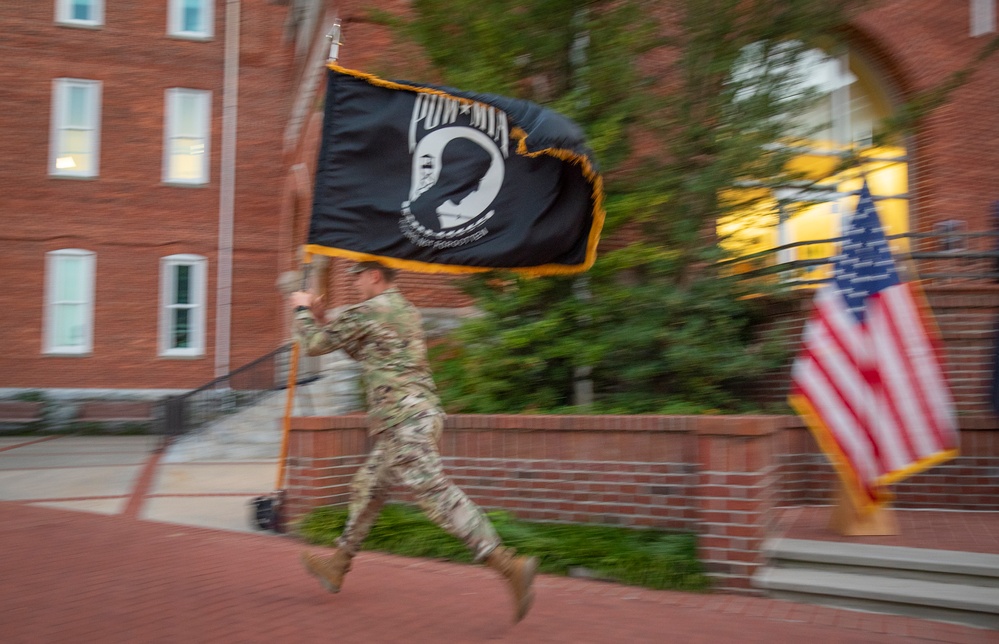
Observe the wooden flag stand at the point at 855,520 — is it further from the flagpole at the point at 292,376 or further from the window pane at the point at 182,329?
the window pane at the point at 182,329

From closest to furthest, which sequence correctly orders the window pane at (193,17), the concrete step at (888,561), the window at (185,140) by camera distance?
the concrete step at (888,561) → the window at (185,140) → the window pane at (193,17)

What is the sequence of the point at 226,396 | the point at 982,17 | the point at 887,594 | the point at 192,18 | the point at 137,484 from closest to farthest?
the point at 887,594, the point at 137,484, the point at 982,17, the point at 226,396, the point at 192,18

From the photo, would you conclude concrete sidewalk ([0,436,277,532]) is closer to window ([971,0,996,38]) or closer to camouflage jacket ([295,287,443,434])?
camouflage jacket ([295,287,443,434])

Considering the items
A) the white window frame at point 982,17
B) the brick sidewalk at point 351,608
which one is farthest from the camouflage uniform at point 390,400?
the white window frame at point 982,17

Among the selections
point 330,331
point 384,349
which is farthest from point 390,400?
point 330,331

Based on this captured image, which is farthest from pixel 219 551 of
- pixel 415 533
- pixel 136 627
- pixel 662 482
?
pixel 662 482

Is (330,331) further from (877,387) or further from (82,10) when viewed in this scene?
(82,10)

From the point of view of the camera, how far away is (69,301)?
18531 mm

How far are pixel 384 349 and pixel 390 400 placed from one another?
28 centimetres

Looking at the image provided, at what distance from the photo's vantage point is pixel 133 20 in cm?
1925

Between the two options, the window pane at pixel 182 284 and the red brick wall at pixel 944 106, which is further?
the window pane at pixel 182 284

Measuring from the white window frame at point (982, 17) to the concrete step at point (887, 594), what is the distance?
11.2m

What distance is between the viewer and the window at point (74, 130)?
1877 cm

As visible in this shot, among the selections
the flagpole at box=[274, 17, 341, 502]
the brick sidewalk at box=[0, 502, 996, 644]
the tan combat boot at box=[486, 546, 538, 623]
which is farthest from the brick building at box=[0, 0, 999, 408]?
the tan combat boot at box=[486, 546, 538, 623]
